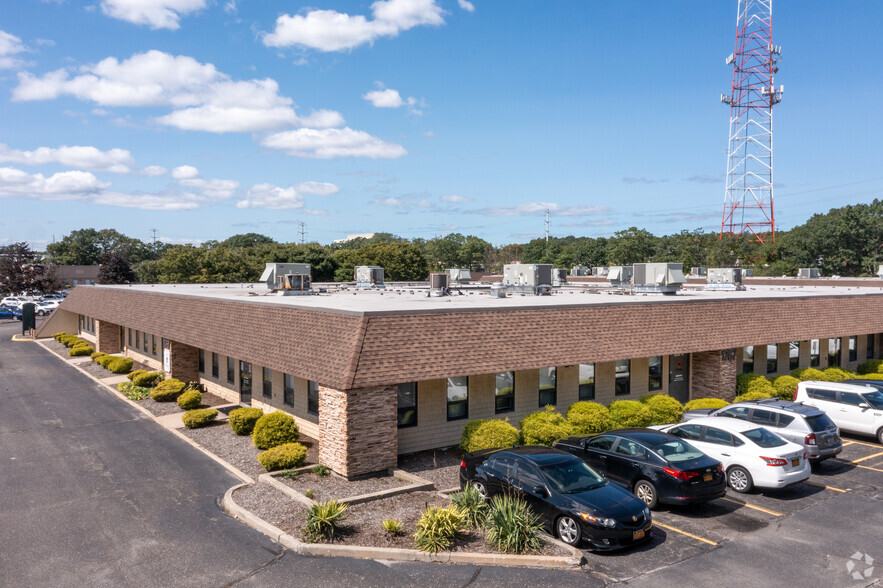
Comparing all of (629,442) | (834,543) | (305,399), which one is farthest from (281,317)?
(834,543)

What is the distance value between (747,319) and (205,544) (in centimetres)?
2321

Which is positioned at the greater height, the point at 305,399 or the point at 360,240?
the point at 360,240

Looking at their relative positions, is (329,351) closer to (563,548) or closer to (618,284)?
(563,548)

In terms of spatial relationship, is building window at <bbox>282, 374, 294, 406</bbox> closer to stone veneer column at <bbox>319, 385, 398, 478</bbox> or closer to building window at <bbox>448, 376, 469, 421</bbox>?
stone veneer column at <bbox>319, 385, 398, 478</bbox>

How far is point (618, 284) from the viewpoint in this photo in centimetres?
3653

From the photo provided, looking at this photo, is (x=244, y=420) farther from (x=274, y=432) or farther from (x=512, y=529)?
(x=512, y=529)

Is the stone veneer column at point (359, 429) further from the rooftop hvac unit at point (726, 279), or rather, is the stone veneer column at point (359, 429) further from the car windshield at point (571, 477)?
the rooftop hvac unit at point (726, 279)

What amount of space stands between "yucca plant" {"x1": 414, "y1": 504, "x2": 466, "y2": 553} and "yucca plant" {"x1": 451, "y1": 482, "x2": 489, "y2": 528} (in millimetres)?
422

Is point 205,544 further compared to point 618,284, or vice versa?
point 618,284

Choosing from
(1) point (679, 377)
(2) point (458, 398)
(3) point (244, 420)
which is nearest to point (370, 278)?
(3) point (244, 420)

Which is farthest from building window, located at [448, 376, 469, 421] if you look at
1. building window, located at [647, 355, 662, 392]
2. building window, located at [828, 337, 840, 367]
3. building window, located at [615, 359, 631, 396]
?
building window, located at [828, 337, 840, 367]

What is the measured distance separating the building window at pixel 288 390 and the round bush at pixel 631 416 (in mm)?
11634

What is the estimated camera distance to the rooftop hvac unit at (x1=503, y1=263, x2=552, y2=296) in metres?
29.8

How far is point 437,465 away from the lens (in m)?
17.8
